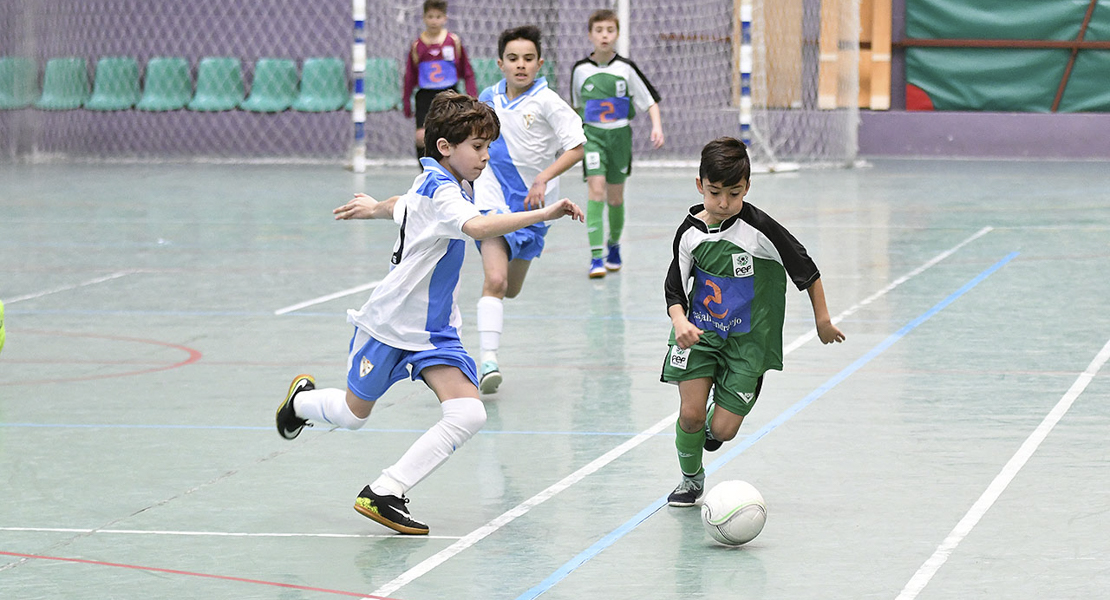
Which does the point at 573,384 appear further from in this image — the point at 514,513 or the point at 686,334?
the point at 686,334

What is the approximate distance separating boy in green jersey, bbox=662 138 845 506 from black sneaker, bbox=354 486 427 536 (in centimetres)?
97

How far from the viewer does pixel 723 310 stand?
5285 mm

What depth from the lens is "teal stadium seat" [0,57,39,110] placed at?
2244 cm

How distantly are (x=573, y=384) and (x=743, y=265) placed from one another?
241cm

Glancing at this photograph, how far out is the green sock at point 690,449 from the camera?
5.26m

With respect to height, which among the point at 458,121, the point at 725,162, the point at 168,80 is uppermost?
the point at 458,121

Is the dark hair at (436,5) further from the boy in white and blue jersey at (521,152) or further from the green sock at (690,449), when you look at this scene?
the green sock at (690,449)

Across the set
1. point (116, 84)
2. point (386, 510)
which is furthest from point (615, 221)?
point (116, 84)

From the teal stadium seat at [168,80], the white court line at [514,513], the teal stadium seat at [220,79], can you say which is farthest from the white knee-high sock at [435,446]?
the teal stadium seat at [168,80]

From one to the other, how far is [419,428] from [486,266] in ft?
4.16

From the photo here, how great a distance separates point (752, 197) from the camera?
16.5 meters

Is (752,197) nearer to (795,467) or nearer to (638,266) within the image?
(638,266)

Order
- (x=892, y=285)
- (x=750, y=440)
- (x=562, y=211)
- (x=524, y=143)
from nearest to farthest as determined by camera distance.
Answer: (x=562, y=211) → (x=750, y=440) → (x=524, y=143) → (x=892, y=285)

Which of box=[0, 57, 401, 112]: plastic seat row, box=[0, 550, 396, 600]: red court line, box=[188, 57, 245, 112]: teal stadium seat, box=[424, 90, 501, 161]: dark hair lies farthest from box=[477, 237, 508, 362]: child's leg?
box=[188, 57, 245, 112]: teal stadium seat
